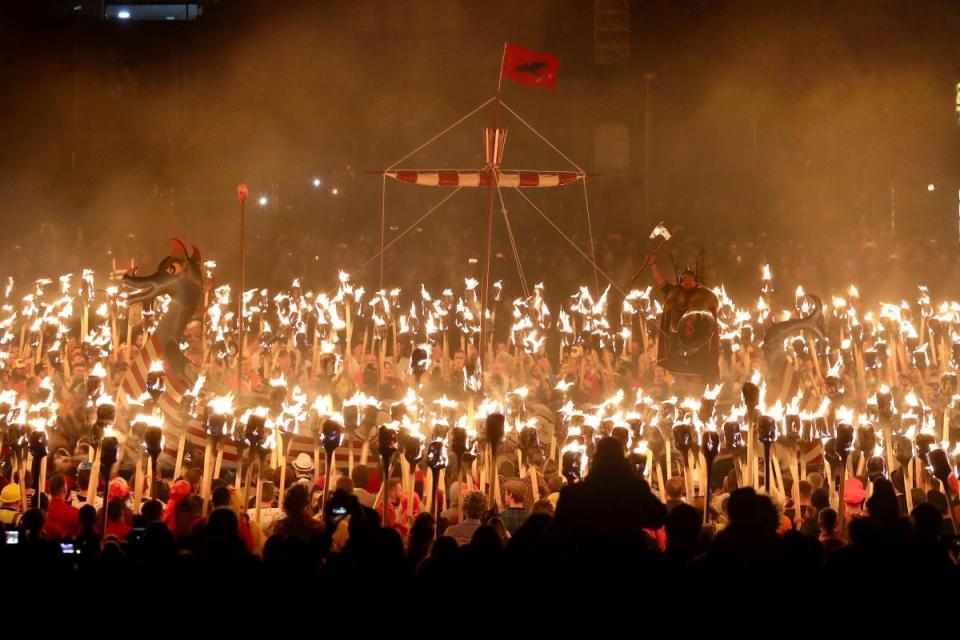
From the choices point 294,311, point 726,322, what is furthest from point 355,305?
point 726,322

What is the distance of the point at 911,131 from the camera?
29.8m

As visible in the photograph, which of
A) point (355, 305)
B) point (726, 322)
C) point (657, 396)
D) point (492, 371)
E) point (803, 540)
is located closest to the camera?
point (803, 540)

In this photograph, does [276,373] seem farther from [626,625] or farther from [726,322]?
[626,625]

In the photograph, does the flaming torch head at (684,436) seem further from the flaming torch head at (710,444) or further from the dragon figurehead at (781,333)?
the dragon figurehead at (781,333)

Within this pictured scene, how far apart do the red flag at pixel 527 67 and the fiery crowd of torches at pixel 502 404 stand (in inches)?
131

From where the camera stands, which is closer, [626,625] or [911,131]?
[626,625]

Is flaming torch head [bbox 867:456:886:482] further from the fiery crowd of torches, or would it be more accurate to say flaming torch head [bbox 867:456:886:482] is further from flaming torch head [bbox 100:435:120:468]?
flaming torch head [bbox 100:435:120:468]

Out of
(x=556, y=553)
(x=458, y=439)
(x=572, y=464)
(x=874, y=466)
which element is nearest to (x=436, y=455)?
(x=458, y=439)

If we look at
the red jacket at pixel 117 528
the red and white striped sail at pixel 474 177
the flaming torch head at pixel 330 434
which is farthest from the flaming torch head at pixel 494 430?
the red and white striped sail at pixel 474 177

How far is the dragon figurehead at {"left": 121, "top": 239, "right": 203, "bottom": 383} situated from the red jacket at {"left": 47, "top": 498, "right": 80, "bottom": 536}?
456cm

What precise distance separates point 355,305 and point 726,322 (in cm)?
600

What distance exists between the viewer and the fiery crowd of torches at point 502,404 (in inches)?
380

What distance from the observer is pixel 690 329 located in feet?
46.5

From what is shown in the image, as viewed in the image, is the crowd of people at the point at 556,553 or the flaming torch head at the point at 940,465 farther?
the flaming torch head at the point at 940,465
